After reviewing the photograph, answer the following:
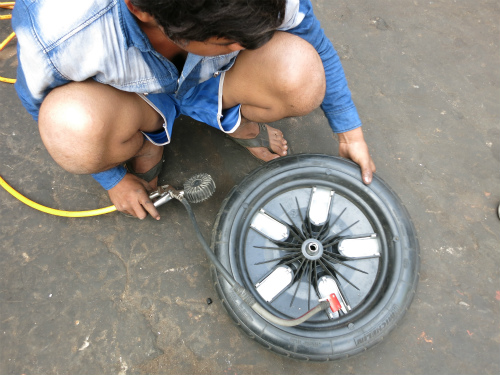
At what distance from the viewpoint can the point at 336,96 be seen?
1.33 metres

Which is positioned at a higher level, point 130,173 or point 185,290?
point 130,173

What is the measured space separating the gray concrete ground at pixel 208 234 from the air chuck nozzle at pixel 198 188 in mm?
204

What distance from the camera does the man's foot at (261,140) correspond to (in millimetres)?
1507

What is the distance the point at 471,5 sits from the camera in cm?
204

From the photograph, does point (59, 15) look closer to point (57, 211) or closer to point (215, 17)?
point (215, 17)

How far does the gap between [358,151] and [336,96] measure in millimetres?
223

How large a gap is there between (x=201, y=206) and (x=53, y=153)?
62cm

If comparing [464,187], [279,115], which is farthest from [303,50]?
[464,187]

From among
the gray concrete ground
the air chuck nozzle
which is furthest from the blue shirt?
the gray concrete ground

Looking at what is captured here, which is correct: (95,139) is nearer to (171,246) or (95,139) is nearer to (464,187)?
(171,246)

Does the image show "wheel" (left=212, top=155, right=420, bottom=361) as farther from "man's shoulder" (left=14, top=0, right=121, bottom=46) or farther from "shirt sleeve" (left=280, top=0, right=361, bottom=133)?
"man's shoulder" (left=14, top=0, right=121, bottom=46)

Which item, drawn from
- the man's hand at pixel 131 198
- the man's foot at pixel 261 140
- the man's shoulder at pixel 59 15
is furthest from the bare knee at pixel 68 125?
the man's foot at pixel 261 140

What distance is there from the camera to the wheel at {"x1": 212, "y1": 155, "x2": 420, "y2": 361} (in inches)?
47.4

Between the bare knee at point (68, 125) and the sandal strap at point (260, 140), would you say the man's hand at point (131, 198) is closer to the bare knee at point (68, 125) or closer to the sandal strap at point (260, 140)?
the bare knee at point (68, 125)
